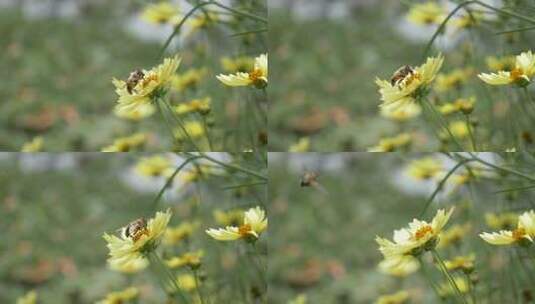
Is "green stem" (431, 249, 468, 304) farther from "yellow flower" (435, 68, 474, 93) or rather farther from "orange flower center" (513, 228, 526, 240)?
"yellow flower" (435, 68, 474, 93)

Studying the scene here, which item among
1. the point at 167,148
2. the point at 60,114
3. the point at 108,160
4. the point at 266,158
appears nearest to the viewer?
the point at 266,158

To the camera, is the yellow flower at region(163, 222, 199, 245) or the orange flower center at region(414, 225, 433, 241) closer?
the orange flower center at region(414, 225, 433, 241)

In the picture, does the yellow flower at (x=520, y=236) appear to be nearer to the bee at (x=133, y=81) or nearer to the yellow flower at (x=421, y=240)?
the yellow flower at (x=421, y=240)

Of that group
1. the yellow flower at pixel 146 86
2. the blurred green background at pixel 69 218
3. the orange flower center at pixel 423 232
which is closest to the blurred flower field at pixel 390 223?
the orange flower center at pixel 423 232

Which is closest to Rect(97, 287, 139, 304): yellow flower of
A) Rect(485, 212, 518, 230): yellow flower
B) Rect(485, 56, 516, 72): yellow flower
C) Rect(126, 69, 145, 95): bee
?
Rect(126, 69, 145, 95): bee

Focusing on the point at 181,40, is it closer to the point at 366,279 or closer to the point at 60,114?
the point at 60,114

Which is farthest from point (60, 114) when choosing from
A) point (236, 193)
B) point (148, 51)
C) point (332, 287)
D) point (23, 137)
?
point (332, 287)
